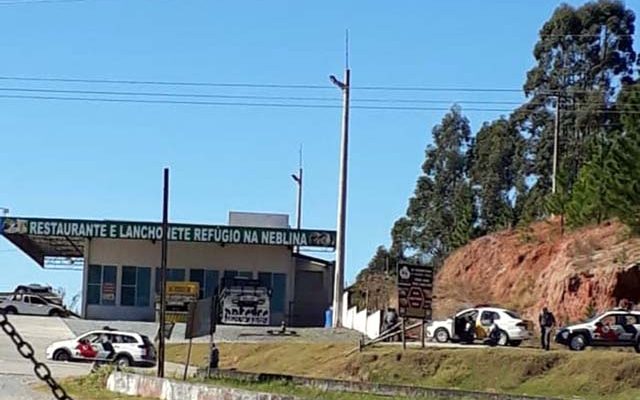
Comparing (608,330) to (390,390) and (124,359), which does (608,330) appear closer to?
(124,359)

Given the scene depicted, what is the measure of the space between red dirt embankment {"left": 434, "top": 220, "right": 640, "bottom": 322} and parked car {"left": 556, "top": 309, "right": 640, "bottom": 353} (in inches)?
485

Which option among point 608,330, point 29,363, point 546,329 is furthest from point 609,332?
point 29,363

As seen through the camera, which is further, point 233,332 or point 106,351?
point 233,332

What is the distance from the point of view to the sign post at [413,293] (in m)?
44.9

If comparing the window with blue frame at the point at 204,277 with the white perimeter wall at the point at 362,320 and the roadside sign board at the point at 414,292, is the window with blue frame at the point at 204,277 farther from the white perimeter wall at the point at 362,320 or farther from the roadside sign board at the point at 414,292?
the roadside sign board at the point at 414,292

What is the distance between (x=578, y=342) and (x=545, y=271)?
20.8 m

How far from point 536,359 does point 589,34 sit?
4808 cm

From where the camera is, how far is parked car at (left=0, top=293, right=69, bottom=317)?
71062 millimetres

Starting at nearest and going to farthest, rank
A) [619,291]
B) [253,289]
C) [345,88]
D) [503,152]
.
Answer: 1. [619,291]
2. [345,88]
3. [253,289]
4. [503,152]

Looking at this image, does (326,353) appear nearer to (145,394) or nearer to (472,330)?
(472,330)

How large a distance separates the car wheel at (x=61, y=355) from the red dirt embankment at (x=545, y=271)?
73.8 feet

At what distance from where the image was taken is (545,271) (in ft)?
212

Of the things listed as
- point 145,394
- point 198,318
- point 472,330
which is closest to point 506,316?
point 472,330

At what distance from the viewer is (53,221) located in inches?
2842
